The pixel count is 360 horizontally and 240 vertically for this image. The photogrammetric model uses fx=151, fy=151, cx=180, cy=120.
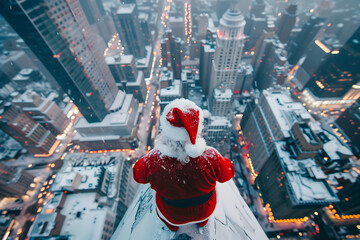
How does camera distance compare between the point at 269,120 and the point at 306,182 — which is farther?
the point at 269,120

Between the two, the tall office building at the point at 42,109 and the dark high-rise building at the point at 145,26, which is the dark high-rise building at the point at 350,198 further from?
the dark high-rise building at the point at 145,26

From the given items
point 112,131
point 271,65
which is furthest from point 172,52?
point 271,65

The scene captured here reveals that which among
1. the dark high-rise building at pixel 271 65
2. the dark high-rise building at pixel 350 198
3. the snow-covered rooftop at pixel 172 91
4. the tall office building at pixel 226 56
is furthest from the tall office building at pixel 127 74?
the dark high-rise building at pixel 350 198

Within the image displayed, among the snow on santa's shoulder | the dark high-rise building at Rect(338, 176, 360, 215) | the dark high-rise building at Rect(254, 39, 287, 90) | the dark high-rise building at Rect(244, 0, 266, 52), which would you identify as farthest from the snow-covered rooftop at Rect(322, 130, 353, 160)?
the dark high-rise building at Rect(244, 0, 266, 52)

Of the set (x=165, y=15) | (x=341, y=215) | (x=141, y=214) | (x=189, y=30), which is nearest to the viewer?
(x=141, y=214)

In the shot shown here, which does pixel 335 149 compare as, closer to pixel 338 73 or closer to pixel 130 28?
pixel 338 73

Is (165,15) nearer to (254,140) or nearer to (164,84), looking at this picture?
(164,84)

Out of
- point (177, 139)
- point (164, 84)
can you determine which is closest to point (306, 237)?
point (177, 139)
